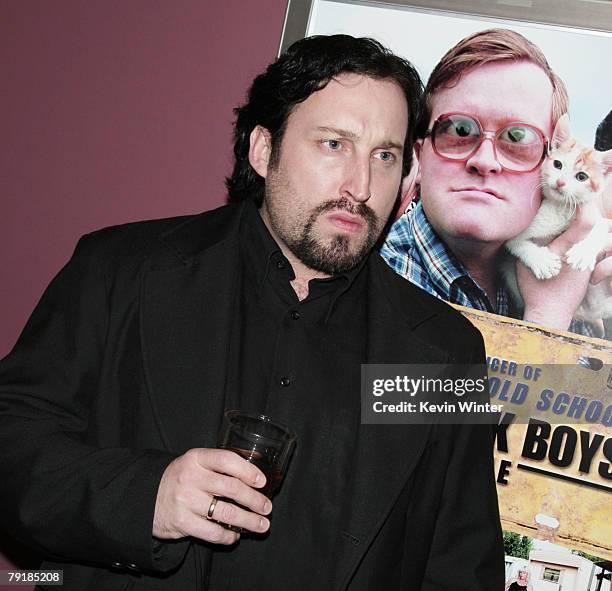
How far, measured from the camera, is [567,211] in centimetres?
214

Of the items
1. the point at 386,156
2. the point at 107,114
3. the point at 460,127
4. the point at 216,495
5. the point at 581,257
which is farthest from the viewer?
the point at 107,114

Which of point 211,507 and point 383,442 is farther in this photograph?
point 383,442

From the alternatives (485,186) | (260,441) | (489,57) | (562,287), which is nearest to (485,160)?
(485,186)

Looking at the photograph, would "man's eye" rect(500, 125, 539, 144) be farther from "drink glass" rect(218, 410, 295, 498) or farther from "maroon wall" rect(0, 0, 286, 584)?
"drink glass" rect(218, 410, 295, 498)

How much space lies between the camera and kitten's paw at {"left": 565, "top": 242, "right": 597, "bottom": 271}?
2111mm

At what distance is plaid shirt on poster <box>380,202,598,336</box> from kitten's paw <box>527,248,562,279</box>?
10 cm

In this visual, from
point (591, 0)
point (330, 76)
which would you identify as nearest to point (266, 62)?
point (330, 76)

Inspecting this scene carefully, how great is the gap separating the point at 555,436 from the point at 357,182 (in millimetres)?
861

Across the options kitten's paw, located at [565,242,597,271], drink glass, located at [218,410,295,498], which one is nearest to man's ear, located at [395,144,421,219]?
kitten's paw, located at [565,242,597,271]

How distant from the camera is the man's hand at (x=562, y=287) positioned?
6.94 feet

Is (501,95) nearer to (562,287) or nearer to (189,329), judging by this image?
(562,287)

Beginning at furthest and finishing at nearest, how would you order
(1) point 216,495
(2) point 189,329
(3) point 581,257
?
1. (3) point 581,257
2. (2) point 189,329
3. (1) point 216,495

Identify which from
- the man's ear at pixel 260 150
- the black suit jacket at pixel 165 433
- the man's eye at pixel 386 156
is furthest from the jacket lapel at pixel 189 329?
the man's eye at pixel 386 156

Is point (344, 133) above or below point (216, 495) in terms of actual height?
above
